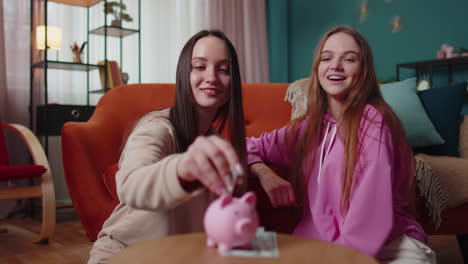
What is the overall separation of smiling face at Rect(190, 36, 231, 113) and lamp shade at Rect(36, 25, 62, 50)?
2.28 metres

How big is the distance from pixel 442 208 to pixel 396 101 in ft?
1.96

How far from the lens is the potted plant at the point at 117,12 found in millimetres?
3283

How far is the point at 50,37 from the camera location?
304cm

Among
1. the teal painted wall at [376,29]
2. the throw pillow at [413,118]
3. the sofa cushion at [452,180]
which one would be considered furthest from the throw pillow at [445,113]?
the teal painted wall at [376,29]

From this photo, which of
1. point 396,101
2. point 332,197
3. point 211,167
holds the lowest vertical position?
point 332,197

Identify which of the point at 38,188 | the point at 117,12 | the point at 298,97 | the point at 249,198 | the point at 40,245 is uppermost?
the point at 117,12

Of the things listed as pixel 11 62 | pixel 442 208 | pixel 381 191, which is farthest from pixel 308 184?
pixel 11 62

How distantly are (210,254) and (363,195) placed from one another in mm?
A: 516

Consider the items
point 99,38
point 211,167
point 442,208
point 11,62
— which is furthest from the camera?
point 99,38

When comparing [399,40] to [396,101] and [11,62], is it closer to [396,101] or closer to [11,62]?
[396,101]

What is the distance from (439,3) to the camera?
12.5ft

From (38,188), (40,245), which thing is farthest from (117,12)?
(40,245)

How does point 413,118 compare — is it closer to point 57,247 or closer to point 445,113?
point 445,113

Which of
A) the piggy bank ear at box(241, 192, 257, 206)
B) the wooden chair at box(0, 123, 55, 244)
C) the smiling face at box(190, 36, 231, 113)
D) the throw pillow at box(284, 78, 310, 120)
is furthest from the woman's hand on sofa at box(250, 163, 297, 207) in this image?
the wooden chair at box(0, 123, 55, 244)
